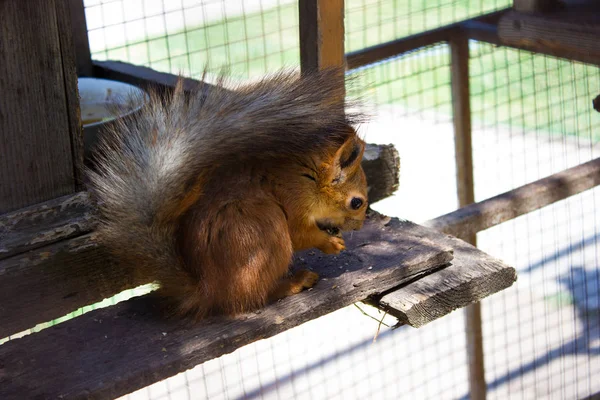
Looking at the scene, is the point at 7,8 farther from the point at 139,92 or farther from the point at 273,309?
the point at 273,309

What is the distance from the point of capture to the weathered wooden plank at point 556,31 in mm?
2332

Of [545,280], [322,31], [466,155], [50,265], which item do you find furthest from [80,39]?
[545,280]

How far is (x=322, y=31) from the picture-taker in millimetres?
1806

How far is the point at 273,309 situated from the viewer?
1.44 metres

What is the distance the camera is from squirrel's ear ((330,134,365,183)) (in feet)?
5.19

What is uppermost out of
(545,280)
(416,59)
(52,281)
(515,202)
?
(52,281)

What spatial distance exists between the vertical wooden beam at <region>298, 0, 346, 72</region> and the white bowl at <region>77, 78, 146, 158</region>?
386mm

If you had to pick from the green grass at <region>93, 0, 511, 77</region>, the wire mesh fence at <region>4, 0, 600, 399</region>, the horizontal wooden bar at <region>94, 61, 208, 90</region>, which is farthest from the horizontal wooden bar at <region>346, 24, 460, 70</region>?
the green grass at <region>93, 0, 511, 77</region>

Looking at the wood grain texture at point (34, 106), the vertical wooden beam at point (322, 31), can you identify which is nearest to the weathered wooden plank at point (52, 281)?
the wood grain texture at point (34, 106)

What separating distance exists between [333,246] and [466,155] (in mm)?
1326

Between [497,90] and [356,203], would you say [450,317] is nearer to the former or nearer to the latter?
[356,203]

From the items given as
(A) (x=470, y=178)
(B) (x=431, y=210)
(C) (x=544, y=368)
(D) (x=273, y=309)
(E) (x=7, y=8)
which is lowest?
(C) (x=544, y=368)

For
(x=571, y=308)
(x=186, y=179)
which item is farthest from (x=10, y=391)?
(x=571, y=308)

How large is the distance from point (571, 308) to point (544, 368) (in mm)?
438
